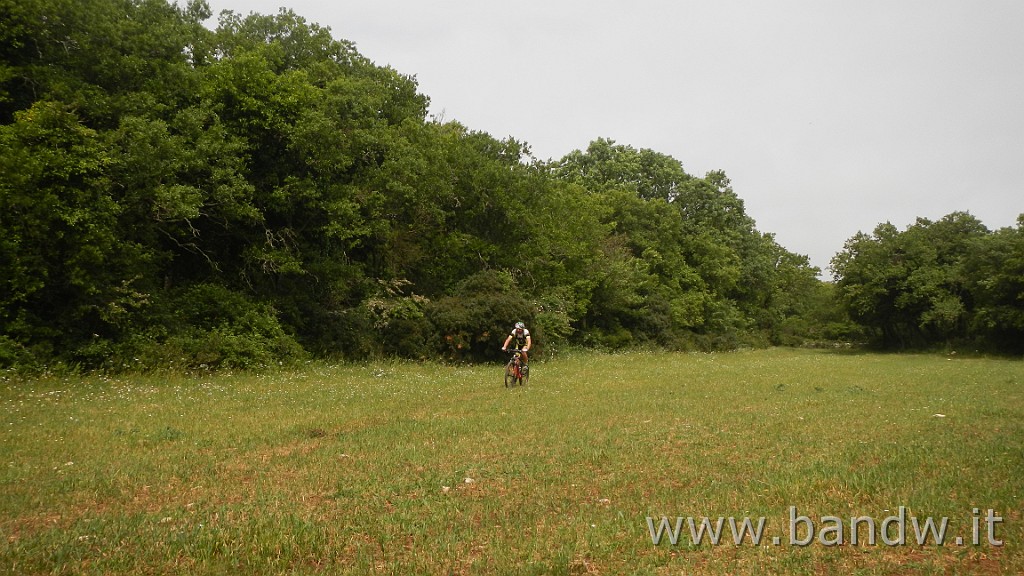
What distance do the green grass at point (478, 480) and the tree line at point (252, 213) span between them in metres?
4.43

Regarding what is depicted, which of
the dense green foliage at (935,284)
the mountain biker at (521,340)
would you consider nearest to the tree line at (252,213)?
the dense green foliage at (935,284)

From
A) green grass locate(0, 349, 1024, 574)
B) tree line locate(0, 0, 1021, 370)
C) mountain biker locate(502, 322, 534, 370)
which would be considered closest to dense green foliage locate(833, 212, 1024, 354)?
tree line locate(0, 0, 1021, 370)

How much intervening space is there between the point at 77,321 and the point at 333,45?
23.7m

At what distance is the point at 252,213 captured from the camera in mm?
21828

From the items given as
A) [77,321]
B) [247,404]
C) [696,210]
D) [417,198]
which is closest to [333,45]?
[417,198]

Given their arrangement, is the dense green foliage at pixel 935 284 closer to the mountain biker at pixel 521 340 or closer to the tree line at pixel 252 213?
the tree line at pixel 252 213

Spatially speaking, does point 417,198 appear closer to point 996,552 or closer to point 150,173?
point 150,173

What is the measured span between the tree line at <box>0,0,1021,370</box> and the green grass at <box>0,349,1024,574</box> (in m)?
4.43

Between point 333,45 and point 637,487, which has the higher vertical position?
point 333,45

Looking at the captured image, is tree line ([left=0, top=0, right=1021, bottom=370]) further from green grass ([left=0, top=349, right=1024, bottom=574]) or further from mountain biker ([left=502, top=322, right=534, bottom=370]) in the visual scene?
mountain biker ([left=502, top=322, right=534, bottom=370])

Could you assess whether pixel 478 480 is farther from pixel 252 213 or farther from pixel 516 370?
pixel 252 213

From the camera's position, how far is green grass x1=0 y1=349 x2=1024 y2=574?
15.7 feet

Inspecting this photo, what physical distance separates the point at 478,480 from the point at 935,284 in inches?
2001

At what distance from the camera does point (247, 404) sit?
1353 cm
